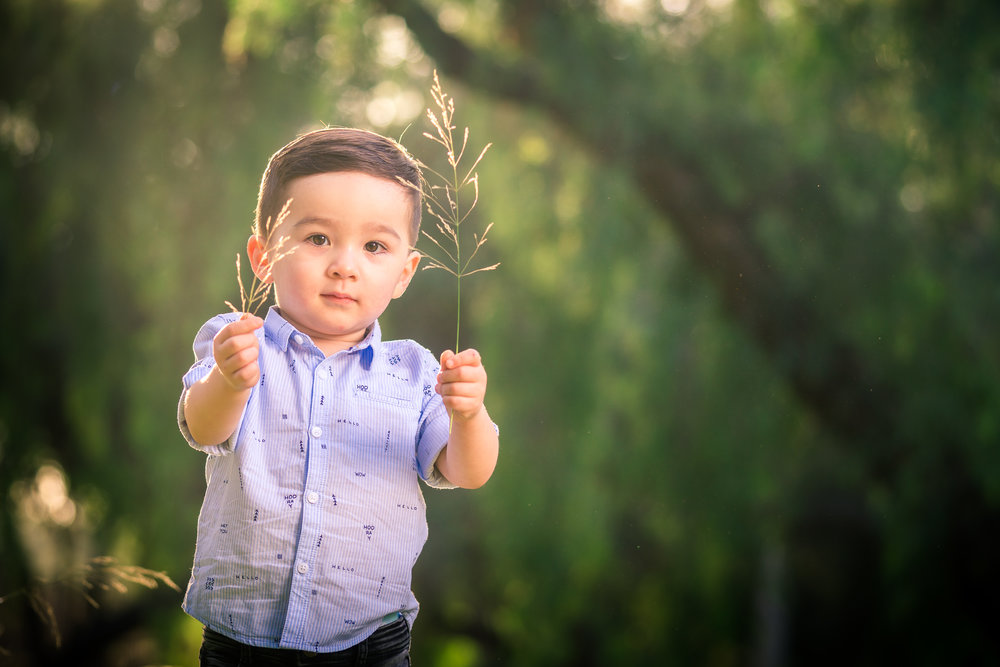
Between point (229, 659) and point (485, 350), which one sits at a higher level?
point (485, 350)

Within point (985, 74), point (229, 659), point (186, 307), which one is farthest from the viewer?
point (186, 307)

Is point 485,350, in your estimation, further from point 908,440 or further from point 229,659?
point 229,659

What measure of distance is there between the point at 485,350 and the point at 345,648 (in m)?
3.77

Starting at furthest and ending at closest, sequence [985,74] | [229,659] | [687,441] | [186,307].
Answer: [687,441] → [186,307] → [985,74] → [229,659]

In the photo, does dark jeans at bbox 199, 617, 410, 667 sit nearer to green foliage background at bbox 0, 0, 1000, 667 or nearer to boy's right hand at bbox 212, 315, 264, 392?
boy's right hand at bbox 212, 315, 264, 392

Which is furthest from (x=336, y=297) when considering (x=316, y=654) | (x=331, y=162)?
(x=316, y=654)

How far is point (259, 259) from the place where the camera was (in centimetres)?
120

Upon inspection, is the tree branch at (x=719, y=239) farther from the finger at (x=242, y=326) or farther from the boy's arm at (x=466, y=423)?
the finger at (x=242, y=326)

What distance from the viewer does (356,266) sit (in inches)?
44.6

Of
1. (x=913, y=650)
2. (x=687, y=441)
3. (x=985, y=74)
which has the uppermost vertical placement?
(x=985, y=74)

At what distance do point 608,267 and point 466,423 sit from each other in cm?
347

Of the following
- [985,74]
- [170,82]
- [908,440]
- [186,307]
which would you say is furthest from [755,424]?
[170,82]

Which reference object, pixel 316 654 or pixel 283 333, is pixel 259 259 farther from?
pixel 316 654

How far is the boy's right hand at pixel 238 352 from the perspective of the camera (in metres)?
0.99
